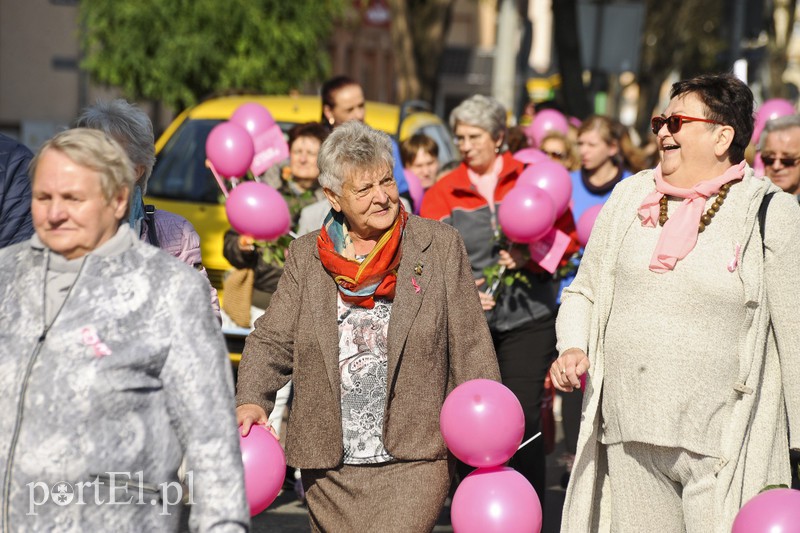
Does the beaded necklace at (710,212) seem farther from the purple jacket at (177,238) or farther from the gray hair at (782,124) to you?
the gray hair at (782,124)

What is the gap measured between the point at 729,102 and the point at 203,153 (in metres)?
5.96

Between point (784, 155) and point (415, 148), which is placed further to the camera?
point (415, 148)

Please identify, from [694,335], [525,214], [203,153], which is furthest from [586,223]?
[203,153]

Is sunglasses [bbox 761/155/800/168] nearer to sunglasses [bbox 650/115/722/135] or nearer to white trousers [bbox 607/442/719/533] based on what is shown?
sunglasses [bbox 650/115/722/135]

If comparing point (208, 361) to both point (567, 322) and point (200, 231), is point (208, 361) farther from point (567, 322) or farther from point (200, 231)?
point (200, 231)

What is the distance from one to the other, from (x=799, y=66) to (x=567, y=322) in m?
71.2

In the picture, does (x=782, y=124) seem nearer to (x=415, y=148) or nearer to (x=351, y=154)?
(x=415, y=148)

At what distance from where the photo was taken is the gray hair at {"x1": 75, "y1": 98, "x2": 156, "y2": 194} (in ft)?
15.3

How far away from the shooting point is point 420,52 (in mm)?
22797

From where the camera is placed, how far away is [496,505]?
15.1 feet

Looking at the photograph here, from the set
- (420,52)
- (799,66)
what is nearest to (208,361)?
(420,52)

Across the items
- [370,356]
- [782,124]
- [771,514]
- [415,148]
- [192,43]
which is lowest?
[771,514]

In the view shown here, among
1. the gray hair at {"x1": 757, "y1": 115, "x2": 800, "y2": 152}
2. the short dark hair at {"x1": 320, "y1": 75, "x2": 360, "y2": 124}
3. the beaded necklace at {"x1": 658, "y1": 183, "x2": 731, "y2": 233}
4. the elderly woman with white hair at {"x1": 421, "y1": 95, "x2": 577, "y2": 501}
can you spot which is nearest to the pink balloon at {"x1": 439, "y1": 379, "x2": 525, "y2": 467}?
the beaded necklace at {"x1": 658, "y1": 183, "x2": 731, "y2": 233}

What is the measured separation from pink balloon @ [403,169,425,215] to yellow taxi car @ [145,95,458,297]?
1404 millimetres
